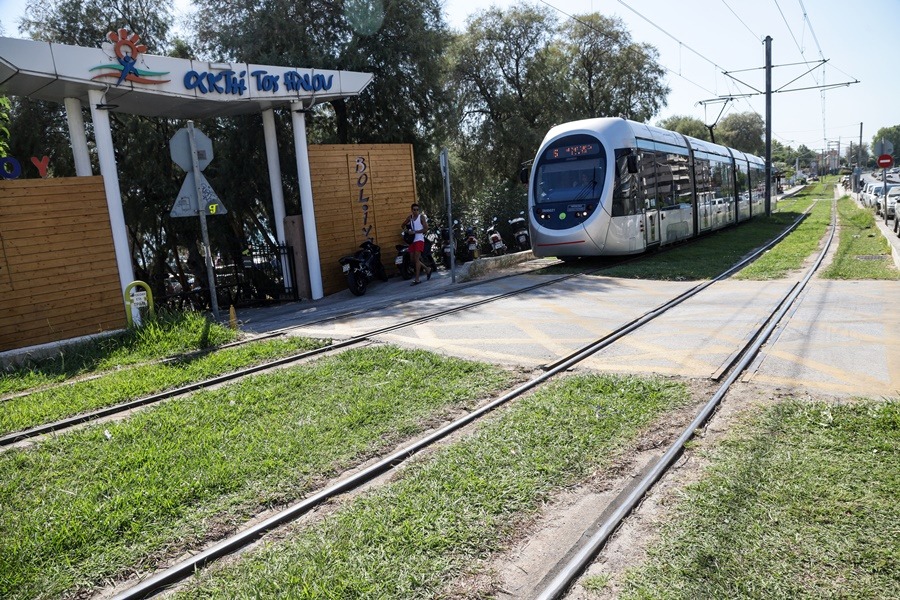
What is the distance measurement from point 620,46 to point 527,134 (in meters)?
10.5

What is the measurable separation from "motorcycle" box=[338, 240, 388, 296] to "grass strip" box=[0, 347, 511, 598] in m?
7.39

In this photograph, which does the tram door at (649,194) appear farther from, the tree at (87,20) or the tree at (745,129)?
the tree at (745,129)

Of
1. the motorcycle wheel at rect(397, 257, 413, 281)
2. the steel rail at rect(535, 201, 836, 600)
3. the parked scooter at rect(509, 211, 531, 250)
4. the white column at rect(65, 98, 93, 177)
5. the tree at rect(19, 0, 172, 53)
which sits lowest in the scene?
the steel rail at rect(535, 201, 836, 600)

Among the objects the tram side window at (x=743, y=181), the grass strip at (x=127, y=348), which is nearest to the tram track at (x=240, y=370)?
the grass strip at (x=127, y=348)

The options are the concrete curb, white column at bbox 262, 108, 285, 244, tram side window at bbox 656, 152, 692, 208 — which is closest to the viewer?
white column at bbox 262, 108, 285, 244

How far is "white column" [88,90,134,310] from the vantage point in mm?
11031

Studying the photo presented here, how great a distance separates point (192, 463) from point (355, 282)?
9.85 m

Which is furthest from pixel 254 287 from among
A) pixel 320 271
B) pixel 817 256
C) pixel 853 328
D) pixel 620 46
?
pixel 620 46

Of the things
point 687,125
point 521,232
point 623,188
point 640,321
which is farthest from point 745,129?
point 640,321

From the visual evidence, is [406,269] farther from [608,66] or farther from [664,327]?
[608,66]

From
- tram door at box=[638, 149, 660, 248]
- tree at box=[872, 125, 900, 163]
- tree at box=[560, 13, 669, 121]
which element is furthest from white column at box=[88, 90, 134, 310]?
tree at box=[872, 125, 900, 163]

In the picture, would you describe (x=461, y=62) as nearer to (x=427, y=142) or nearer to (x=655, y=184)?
(x=427, y=142)

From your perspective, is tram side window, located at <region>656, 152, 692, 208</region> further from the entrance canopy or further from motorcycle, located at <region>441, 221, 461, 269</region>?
the entrance canopy

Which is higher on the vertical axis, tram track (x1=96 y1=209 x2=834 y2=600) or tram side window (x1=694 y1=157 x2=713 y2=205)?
tram side window (x1=694 y1=157 x2=713 y2=205)
